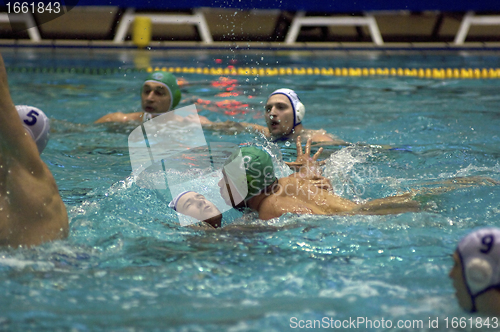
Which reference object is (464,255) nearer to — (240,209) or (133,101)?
(240,209)

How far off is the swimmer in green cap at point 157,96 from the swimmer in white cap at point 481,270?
4.05m

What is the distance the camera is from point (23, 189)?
2090 mm

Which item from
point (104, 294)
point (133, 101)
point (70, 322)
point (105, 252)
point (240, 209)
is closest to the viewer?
point (70, 322)

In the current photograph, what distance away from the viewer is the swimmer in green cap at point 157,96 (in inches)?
211

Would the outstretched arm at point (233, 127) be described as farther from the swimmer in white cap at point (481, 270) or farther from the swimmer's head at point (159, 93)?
the swimmer in white cap at point (481, 270)

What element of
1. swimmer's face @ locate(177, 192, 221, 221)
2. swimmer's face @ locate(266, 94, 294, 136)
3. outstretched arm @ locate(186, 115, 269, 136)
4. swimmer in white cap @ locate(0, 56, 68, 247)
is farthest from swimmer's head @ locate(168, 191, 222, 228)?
outstretched arm @ locate(186, 115, 269, 136)

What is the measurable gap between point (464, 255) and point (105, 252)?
1616mm

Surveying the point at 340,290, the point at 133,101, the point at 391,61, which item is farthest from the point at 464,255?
the point at 391,61

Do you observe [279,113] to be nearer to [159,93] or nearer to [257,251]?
[159,93]

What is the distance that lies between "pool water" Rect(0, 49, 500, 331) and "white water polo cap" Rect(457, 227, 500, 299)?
0.23 m

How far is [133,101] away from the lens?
6781 mm

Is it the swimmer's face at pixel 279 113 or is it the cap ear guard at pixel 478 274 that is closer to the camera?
the cap ear guard at pixel 478 274

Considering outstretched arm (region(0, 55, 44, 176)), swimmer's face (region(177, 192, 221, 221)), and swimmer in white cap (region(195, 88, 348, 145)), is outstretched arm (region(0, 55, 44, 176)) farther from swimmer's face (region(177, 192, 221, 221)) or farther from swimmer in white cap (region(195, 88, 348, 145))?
swimmer in white cap (region(195, 88, 348, 145))

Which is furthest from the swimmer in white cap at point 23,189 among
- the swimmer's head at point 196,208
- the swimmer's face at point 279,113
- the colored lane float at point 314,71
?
the colored lane float at point 314,71
